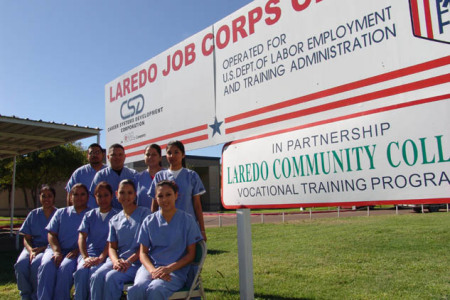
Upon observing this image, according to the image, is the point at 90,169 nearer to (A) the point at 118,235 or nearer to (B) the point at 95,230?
(B) the point at 95,230

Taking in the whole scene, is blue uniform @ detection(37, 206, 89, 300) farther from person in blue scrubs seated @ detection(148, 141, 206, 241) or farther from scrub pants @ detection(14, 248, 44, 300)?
person in blue scrubs seated @ detection(148, 141, 206, 241)

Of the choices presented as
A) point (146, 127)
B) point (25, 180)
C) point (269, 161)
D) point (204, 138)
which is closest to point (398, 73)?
point (269, 161)

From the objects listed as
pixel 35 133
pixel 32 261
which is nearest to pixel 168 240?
pixel 32 261

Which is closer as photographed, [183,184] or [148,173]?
[183,184]

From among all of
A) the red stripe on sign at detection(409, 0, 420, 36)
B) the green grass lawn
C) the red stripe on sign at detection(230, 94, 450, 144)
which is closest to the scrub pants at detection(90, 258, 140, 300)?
the green grass lawn

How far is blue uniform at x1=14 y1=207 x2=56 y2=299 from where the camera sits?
3928 millimetres

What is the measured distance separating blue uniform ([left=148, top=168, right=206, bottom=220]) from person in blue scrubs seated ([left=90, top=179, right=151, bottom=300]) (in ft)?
1.05

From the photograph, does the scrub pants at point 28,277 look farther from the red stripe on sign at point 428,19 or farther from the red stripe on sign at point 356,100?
the red stripe on sign at point 428,19

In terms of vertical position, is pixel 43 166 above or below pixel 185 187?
above

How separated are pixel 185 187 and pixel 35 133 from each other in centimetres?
605

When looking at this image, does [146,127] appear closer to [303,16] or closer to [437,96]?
[303,16]

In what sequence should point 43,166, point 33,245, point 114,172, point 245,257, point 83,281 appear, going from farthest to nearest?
point 43,166
point 33,245
point 114,172
point 245,257
point 83,281

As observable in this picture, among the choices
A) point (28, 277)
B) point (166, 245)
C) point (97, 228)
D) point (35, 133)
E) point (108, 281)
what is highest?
point (35, 133)

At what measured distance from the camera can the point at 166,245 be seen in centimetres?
296
